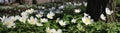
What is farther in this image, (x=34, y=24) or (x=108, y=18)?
(x=108, y=18)

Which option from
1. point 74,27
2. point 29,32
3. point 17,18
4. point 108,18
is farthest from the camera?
point 108,18

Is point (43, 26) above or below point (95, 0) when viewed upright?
below

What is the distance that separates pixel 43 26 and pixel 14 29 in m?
0.35

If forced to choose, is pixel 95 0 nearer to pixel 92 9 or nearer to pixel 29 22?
pixel 92 9

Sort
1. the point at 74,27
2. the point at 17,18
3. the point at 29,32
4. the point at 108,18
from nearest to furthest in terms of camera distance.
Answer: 1. the point at 29,32
2. the point at 74,27
3. the point at 17,18
4. the point at 108,18

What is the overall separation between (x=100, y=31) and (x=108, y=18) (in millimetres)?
1503

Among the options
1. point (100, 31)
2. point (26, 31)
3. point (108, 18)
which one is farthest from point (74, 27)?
point (108, 18)

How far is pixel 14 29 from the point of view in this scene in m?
4.04

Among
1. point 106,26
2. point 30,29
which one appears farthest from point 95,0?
point 30,29

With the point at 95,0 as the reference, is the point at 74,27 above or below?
below

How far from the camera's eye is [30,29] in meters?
4.01

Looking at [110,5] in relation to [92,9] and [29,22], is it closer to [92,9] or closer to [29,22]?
[92,9]

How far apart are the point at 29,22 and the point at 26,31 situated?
0.54ft

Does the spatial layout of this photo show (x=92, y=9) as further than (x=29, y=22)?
Yes
